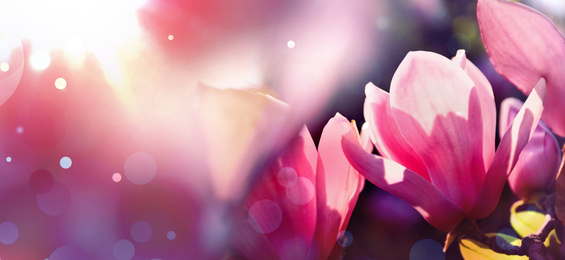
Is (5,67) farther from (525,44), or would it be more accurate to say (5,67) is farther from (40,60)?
(525,44)

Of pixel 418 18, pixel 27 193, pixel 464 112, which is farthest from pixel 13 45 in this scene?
pixel 418 18

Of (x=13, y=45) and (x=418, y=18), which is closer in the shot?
(x=13, y=45)

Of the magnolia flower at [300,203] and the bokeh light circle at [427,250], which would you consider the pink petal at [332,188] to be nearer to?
the magnolia flower at [300,203]

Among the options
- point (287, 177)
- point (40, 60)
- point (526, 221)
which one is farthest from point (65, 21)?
point (526, 221)

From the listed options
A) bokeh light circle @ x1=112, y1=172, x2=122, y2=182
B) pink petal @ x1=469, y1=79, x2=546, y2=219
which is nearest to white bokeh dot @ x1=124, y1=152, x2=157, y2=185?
bokeh light circle @ x1=112, y1=172, x2=122, y2=182

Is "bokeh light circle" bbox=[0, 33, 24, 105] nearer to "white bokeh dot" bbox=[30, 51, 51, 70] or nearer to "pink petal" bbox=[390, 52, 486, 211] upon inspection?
"white bokeh dot" bbox=[30, 51, 51, 70]

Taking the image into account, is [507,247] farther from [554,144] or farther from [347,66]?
[347,66]

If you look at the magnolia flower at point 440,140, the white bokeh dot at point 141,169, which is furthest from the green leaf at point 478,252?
the white bokeh dot at point 141,169
